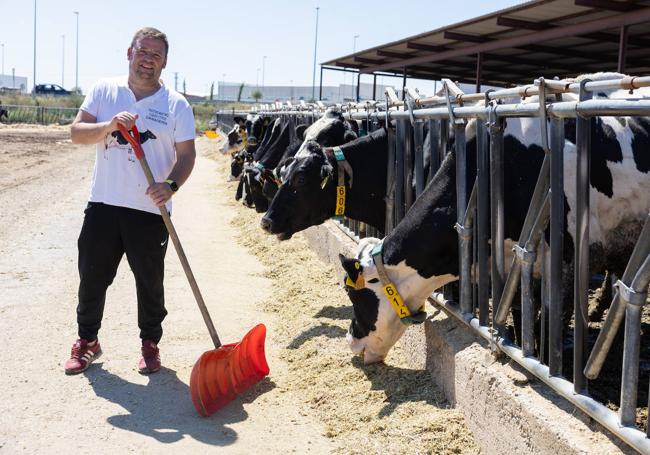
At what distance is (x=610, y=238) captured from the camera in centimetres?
432

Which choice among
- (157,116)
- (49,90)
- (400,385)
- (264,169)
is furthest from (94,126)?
(49,90)

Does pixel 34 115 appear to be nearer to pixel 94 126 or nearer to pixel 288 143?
pixel 288 143

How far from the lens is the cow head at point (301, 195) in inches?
240

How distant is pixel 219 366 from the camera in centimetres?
459

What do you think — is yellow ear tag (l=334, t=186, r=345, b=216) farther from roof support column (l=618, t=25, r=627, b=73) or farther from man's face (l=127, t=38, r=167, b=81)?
roof support column (l=618, t=25, r=627, b=73)

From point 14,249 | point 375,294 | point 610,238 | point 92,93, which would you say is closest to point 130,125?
point 92,93

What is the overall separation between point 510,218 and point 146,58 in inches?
99.6

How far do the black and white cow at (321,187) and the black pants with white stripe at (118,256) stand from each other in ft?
4.38

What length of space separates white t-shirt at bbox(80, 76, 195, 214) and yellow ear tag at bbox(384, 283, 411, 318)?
1.63m

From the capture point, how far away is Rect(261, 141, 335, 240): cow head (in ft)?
20.0

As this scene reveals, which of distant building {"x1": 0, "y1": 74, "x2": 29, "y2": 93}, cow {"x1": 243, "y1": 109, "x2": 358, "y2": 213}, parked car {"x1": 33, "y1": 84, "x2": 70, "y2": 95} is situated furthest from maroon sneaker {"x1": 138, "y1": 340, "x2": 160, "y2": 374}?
distant building {"x1": 0, "y1": 74, "x2": 29, "y2": 93}

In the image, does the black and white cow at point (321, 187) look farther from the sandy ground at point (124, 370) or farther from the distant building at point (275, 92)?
the distant building at point (275, 92)

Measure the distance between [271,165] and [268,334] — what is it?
418 cm

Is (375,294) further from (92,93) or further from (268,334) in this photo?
(92,93)
